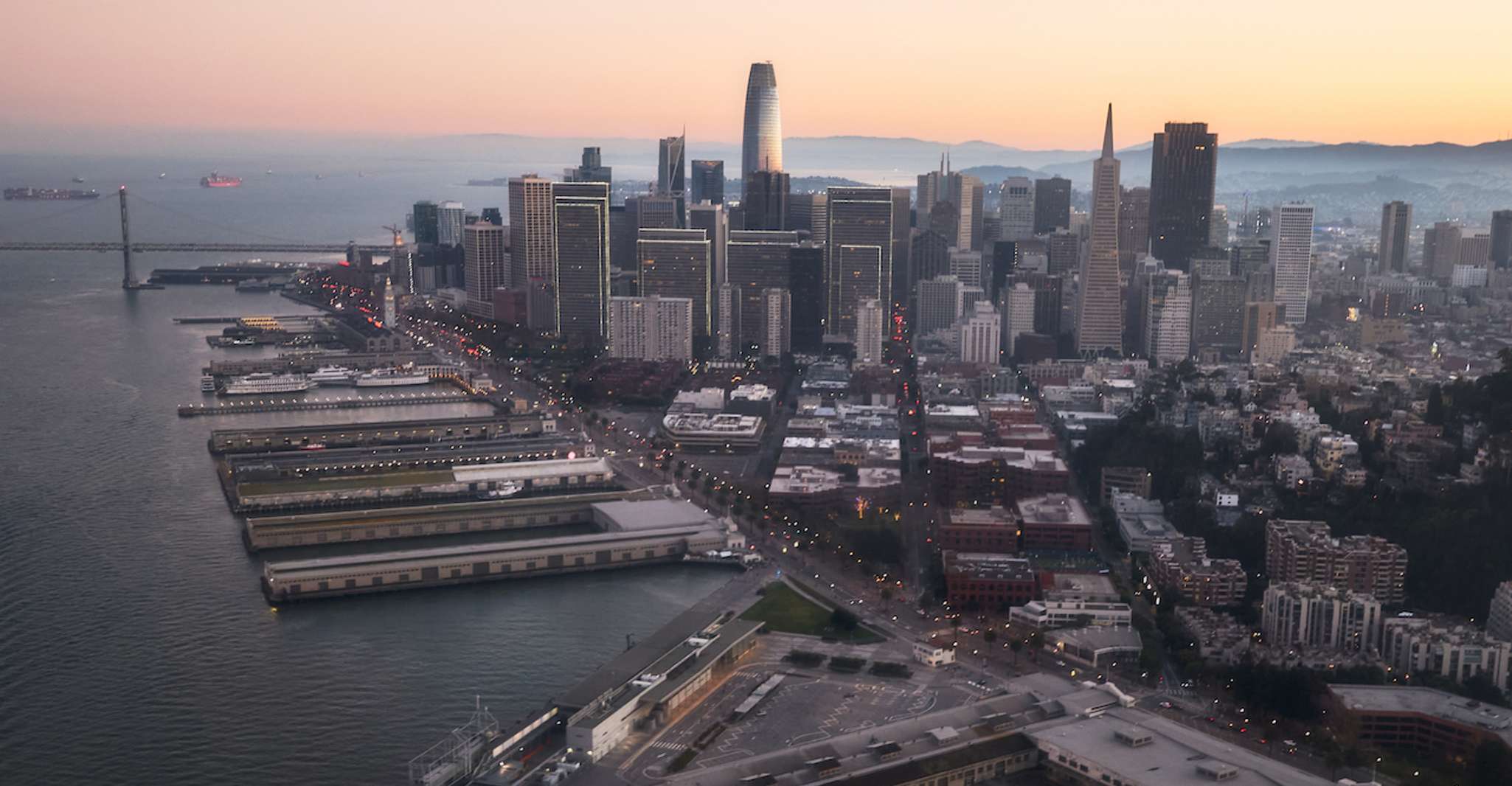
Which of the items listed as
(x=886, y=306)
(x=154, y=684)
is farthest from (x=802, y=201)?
(x=154, y=684)

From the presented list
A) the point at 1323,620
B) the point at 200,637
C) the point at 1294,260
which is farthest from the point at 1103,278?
the point at 200,637

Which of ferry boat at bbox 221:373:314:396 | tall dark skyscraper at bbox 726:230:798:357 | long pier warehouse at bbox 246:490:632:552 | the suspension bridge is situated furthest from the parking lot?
the suspension bridge

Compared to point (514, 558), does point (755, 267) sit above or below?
above

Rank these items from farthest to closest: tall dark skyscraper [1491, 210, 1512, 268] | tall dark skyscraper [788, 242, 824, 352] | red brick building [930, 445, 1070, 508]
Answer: tall dark skyscraper [1491, 210, 1512, 268]
tall dark skyscraper [788, 242, 824, 352]
red brick building [930, 445, 1070, 508]

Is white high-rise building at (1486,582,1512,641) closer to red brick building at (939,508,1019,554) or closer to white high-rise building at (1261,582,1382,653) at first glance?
white high-rise building at (1261,582,1382,653)

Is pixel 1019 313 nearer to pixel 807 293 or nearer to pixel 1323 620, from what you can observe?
pixel 807 293
